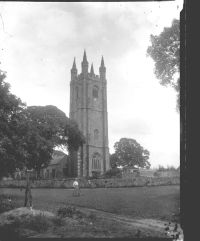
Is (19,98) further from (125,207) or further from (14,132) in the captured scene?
(125,207)

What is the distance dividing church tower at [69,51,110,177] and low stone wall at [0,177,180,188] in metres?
23.1

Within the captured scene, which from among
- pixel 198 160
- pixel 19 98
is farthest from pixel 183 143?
pixel 19 98

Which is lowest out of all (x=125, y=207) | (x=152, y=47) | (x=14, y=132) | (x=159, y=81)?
(x=125, y=207)

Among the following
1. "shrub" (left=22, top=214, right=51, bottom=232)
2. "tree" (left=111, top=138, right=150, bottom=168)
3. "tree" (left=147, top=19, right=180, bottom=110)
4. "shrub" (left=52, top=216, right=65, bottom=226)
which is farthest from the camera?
"tree" (left=111, top=138, right=150, bottom=168)

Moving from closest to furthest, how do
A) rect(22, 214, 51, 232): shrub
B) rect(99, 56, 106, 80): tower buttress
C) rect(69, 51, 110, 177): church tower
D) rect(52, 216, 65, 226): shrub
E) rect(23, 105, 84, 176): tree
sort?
rect(22, 214, 51, 232): shrub → rect(52, 216, 65, 226): shrub → rect(23, 105, 84, 176): tree → rect(69, 51, 110, 177): church tower → rect(99, 56, 106, 80): tower buttress

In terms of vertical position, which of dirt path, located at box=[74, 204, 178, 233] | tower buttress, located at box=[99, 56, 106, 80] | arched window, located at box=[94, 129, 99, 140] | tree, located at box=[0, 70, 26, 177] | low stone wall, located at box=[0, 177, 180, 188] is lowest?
low stone wall, located at box=[0, 177, 180, 188]

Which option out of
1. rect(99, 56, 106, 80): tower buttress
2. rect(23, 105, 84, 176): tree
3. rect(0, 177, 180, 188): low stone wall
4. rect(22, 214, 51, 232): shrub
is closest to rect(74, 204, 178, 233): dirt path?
rect(22, 214, 51, 232): shrub

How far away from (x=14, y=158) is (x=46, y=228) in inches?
230

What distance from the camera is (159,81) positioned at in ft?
82.0

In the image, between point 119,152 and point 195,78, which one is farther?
point 119,152

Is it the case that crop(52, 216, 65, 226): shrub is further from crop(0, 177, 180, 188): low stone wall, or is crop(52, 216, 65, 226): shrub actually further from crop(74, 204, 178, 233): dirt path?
crop(0, 177, 180, 188): low stone wall

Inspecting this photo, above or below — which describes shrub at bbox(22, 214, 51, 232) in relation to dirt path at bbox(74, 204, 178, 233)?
above

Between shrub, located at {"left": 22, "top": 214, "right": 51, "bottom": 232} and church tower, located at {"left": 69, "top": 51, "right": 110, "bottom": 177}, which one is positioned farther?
church tower, located at {"left": 69, "top": 51, "right": 110, "bottom": 177}

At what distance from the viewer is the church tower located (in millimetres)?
70688
